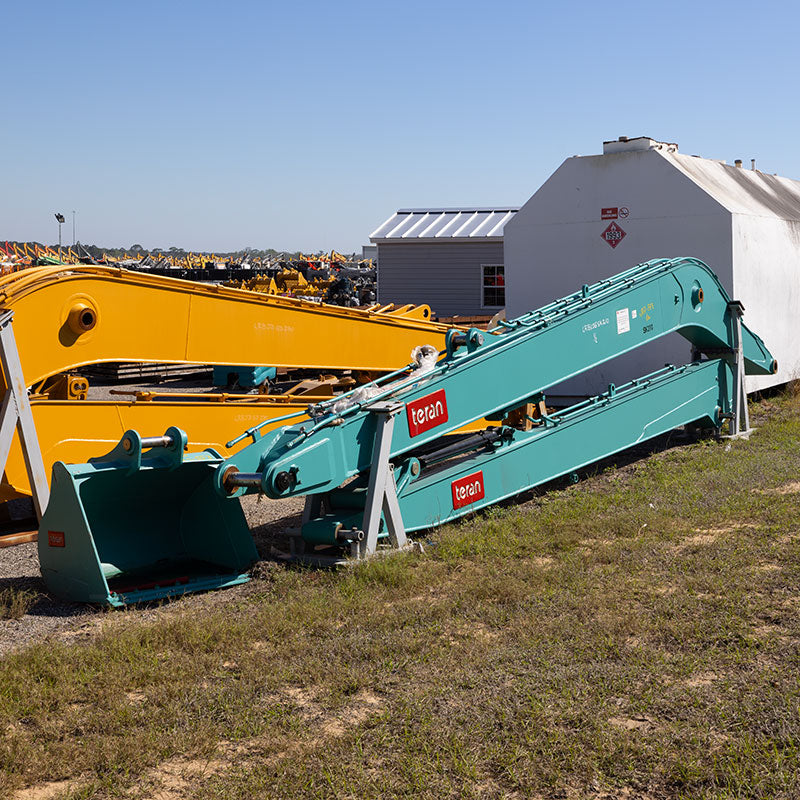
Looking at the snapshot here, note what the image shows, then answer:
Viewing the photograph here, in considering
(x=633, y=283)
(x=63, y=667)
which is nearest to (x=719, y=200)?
(x=633, y=283)

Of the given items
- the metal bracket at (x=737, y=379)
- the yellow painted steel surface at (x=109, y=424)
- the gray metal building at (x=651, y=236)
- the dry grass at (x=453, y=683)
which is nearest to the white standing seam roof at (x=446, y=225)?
the gray metal building at (x=651, y=236)

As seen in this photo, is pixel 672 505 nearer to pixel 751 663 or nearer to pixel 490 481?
pixel 490 481

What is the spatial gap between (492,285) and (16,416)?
1854cm

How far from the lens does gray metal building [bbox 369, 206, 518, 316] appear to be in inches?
968

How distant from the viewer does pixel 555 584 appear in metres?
6.04

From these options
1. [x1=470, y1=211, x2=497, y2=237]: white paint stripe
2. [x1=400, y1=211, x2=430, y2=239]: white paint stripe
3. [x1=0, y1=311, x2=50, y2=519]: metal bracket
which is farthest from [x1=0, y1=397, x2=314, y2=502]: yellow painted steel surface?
[x1=400, y1=211, x2=430, y2=239]: white paint stripe

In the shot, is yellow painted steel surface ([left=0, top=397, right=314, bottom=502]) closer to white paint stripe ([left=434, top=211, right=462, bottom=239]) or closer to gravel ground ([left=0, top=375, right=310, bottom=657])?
gravel ground ([left=0, top=375, right=310, bottom=657])

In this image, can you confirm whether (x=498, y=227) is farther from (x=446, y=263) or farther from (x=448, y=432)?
(x=448, y=432)

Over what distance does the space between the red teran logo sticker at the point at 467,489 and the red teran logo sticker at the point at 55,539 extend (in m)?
2.84

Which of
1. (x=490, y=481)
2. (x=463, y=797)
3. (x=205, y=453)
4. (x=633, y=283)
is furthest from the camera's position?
(x=633, y=283)

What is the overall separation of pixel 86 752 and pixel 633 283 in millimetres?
6471

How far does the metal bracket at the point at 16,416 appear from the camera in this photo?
7242 mm

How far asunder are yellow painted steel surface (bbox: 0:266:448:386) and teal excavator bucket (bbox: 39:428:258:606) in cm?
154

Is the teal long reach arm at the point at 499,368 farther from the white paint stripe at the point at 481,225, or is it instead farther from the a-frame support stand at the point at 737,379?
the white paint stripe at the point at 481,225
